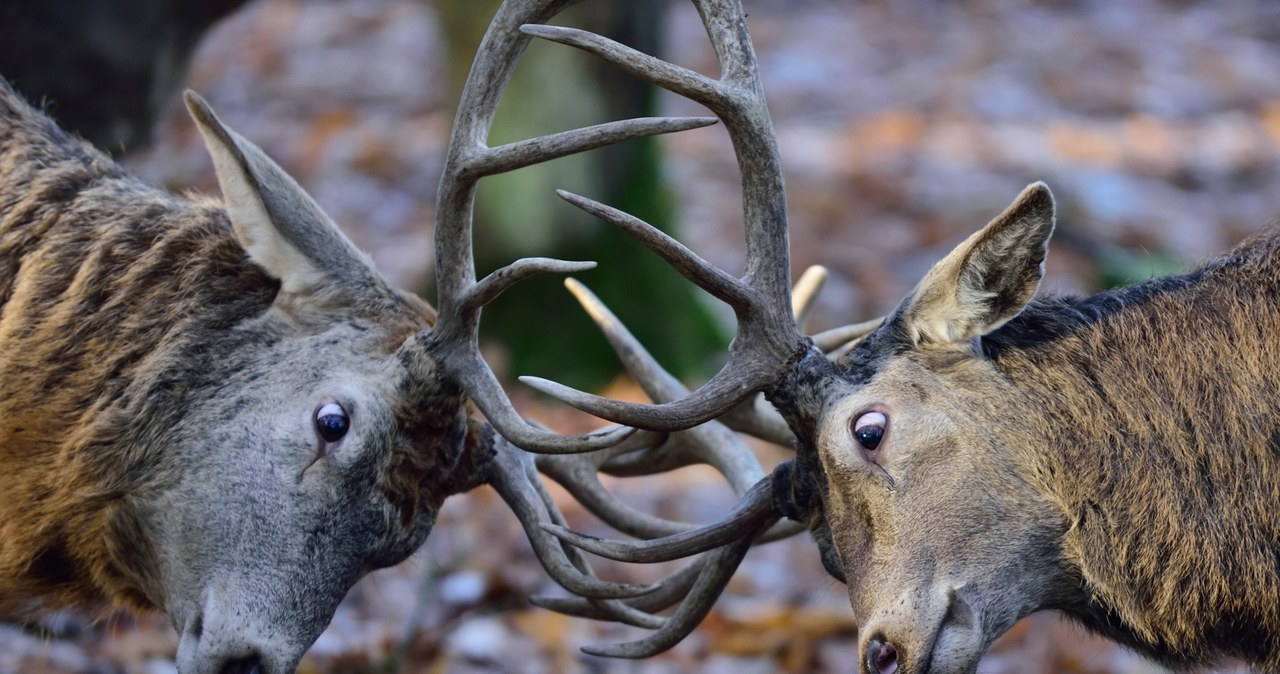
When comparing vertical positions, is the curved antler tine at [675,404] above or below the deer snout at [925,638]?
above

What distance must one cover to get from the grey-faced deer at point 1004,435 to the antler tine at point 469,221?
0.24 metres

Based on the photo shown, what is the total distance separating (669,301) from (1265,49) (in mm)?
9411

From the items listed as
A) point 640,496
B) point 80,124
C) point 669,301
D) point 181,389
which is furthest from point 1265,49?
point 181,389

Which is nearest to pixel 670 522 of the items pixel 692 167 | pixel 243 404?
pixel 243 404

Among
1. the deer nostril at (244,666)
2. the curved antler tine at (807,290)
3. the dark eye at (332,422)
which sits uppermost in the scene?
the dark eye at (332,422)

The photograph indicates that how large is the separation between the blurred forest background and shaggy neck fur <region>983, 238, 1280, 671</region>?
0.53 metres

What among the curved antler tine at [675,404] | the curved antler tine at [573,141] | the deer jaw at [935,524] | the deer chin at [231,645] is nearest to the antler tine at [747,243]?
the curved antler tine at [675,404]

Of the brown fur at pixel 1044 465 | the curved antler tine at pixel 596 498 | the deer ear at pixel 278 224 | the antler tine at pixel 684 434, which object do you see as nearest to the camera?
the brown fur at pixel 1044 465

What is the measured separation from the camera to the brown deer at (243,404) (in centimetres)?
427

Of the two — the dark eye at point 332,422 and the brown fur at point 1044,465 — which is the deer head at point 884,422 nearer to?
the brown fur at point 1044,465

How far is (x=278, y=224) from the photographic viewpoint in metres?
4.61

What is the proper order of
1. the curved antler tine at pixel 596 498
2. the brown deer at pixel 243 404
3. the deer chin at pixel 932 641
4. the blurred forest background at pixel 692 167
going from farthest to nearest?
1. the blurred forest background at pixel 692 167
2. the curved antler tine at pixel 596 498
3. the brown deer at pixel 243 404
4. the deer chin at pixel 932 641

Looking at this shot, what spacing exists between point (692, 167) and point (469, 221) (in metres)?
7.95

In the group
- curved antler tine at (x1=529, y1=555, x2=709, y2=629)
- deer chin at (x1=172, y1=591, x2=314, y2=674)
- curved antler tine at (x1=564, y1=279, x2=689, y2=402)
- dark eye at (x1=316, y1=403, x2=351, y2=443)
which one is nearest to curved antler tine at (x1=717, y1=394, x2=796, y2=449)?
curved antler tine at (x1=564, y1=279, x2=689, y2=402)
